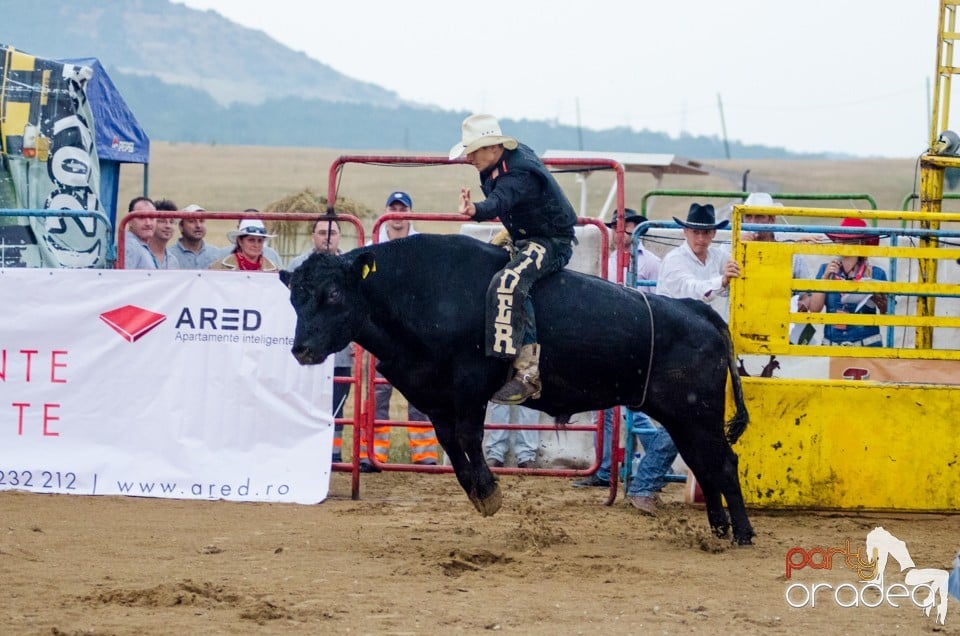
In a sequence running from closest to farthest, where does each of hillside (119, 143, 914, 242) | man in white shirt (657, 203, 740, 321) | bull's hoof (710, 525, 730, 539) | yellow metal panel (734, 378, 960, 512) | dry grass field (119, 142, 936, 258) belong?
bull's hoof (710, 525, 730, 539) < yellow metal panel (734, 378, 960, 512) < man in white shirt (657, 203, 740, 321) < dry grass field (119, 142, 936, 258) < hillside (119, 143, 914, 242)

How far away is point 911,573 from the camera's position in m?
6.07

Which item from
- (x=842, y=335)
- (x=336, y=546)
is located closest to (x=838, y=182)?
(x=842, y=335)

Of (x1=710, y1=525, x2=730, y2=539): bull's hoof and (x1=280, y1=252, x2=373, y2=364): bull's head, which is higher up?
(x1=280, y1=252, x2=373, y2=364): bull's head

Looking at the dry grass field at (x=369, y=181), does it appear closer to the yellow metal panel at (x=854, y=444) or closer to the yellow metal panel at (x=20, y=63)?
the yellow metal panel at (x=20, y=63)

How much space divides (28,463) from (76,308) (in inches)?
45.4

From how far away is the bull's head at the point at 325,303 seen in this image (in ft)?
22.6

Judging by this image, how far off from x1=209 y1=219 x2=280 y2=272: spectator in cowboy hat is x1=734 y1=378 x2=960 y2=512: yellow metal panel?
3935 millimetres

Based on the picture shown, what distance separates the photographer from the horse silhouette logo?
214 inches

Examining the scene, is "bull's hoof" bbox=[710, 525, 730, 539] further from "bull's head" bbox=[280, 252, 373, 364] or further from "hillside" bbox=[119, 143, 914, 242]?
"hillside" bbox=[119, 143, 914, 242]

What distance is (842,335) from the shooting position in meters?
10.2

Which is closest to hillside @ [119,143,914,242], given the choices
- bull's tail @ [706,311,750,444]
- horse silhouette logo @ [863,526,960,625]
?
bull's tail @ [706,311,750,444]

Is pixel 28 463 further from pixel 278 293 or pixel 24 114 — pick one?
pixel 24 114

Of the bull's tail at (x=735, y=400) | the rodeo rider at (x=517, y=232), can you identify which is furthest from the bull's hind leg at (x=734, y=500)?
the rodeo rider at (x=517, y=232)

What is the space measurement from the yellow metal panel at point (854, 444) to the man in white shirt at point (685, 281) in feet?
1.90
